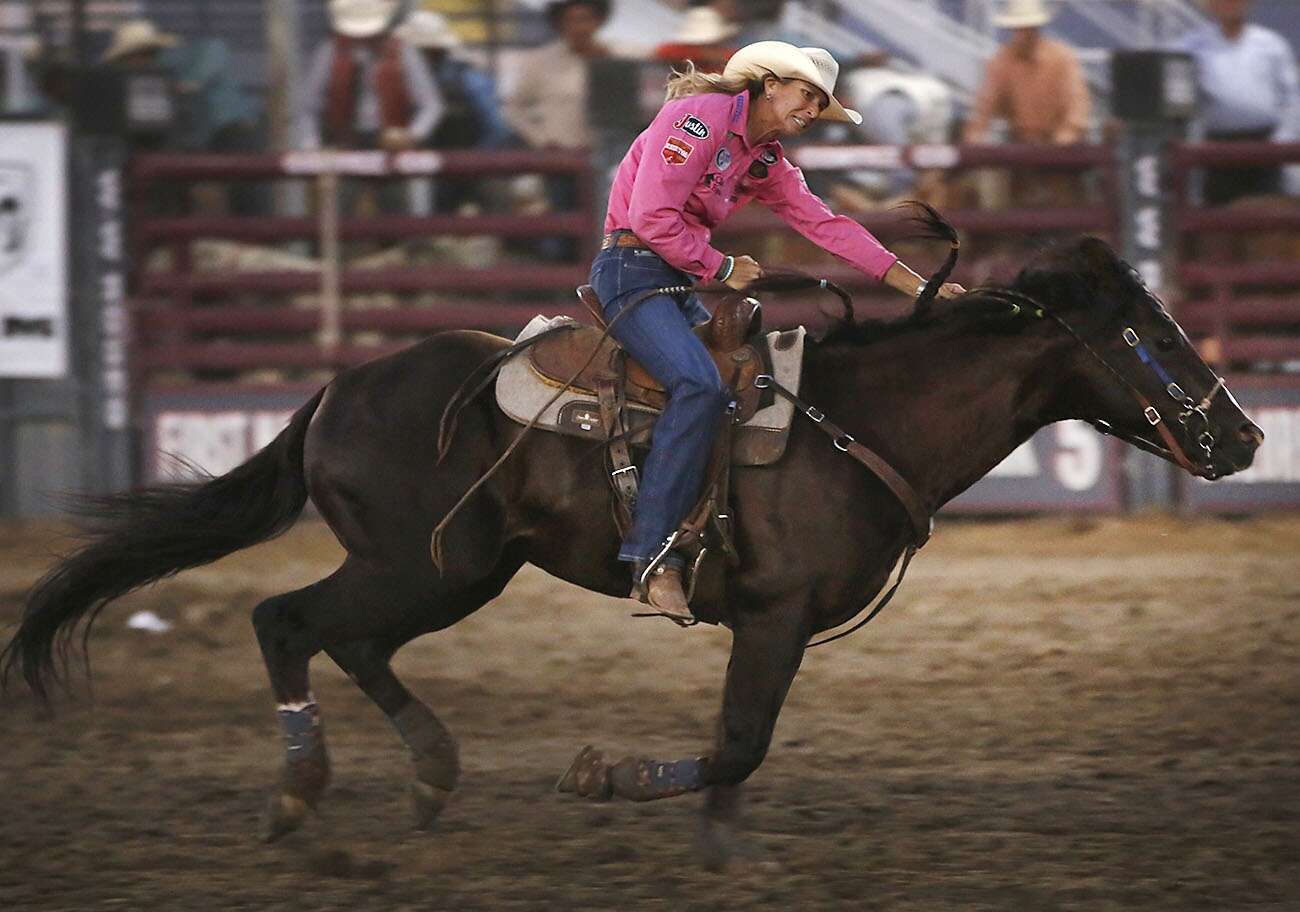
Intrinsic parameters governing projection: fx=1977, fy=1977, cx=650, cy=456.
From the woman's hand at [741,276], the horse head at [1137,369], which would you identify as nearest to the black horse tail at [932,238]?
the horse head at [1137,369]

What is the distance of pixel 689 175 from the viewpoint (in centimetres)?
477

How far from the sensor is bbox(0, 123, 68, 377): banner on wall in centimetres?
1036

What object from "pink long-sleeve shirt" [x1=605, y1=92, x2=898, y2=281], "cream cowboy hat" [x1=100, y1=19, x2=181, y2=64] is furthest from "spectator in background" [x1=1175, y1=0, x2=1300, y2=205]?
"pink long-sleeve shirt" [x1=605, y1=92, x2=898, y2=281]

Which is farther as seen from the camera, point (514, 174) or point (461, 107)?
point (461, 107)

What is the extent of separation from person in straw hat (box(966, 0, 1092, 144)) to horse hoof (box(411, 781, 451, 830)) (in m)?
6.61

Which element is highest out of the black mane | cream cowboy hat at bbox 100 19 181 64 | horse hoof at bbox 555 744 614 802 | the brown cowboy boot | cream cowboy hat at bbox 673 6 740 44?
cream cowboy hat at bbox 673 6 740 44

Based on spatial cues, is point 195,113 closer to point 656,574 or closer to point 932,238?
point 932,238

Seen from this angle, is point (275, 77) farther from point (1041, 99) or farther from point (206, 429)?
point (1041, 99)

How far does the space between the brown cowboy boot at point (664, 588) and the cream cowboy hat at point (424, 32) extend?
6.24m

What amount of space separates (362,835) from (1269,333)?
7142 mm

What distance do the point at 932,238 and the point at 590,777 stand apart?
5.46ft

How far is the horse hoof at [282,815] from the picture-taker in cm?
497

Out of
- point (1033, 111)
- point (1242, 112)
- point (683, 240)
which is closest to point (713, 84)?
point (683, 240)

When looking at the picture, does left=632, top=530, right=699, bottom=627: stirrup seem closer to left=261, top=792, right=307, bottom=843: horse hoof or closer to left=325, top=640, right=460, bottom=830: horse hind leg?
left=325, top=640, right=460, bottom=830: horse hind leg
